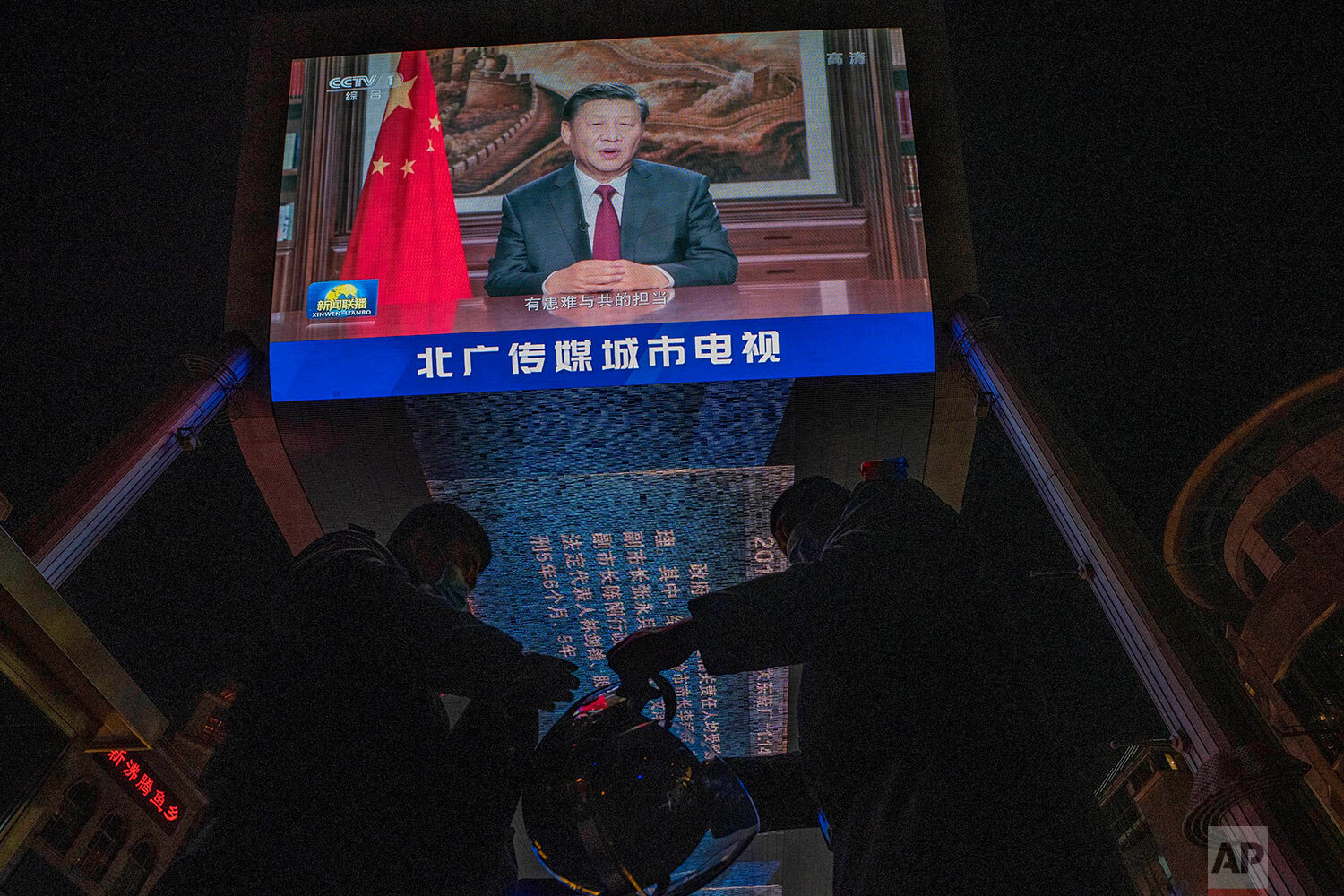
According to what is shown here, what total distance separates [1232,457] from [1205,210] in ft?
7.47

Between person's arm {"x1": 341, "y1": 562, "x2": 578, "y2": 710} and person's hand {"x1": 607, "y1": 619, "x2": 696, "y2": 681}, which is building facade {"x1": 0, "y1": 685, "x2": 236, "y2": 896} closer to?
person's arm {"x1": 341, "y1": 562, "x2": 578, "y2": 710}

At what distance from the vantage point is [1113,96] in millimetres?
5715

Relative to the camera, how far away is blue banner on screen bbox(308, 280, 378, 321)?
5.48 meters

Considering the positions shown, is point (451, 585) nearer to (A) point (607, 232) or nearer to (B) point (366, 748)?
(B) point (366, 748)

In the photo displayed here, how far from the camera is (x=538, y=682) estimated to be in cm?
208

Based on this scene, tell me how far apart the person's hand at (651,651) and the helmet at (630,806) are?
0.03 m

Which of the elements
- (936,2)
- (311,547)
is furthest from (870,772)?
(936,2)

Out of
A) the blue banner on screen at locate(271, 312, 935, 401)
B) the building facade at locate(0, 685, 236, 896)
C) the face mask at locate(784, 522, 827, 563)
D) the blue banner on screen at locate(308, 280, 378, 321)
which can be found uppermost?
the blue banner on screen at locate(308, 280, 378, 321)

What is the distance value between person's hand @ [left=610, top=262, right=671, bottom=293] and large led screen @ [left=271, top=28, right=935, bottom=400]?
1 cm

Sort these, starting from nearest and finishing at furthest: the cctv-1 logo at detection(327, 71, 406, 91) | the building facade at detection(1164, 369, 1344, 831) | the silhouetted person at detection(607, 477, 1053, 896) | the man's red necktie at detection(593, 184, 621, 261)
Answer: the silhouetted person at detection(607, 477, 1053, 896) → the man's red necktie at detection(593, 184, 621, 261) → the cctv-1 logo at detection(327, 71, 406, 91) → the building facade at detection(1164, 369, 1344, 831)

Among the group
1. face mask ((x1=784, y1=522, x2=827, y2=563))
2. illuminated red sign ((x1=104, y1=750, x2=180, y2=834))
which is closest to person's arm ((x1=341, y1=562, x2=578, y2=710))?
face mask ((x1=784, y1=522, x2=827, y2=563))

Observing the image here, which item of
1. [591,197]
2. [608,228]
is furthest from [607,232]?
[591,197]

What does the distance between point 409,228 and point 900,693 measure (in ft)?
14.9

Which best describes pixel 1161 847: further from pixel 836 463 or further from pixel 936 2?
pixel 936 2
